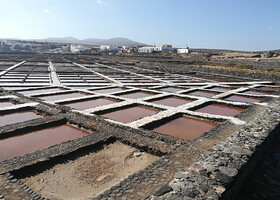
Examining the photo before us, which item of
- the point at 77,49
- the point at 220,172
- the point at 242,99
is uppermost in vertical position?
the point at 77,49

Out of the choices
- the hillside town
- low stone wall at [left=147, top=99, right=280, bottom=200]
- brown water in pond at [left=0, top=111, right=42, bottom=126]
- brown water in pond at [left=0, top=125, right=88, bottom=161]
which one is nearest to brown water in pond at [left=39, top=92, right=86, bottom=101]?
brown water in pond at [left=0, top=111, right=42, bottom=126]

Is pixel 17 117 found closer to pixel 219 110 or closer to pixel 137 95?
pixel 137 95

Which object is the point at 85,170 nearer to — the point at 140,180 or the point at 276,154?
the point at 140,180

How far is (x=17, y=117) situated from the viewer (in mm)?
10867

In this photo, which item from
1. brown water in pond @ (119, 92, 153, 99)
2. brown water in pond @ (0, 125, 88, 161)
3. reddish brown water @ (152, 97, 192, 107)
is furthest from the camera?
brown water in pond @ (119, 92, 153, 99)

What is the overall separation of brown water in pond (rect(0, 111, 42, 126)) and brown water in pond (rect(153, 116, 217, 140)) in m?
6.31

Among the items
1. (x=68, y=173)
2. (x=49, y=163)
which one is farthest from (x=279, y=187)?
(x=49, y=163)

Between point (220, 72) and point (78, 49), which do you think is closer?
point (220, 72)

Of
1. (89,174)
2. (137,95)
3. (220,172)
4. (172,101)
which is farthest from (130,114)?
(220,172)

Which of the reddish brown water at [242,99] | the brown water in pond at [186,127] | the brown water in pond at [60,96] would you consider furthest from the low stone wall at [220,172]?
the brown water in pond at [60,96]

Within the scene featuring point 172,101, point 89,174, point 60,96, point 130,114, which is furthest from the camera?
point 60,96

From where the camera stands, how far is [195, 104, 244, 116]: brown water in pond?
12879 mm

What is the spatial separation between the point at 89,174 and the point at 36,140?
3.61 m

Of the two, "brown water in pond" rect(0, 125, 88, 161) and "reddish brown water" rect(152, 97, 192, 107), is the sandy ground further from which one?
"reddish brown water" rect(152, 97, 192, 107)
